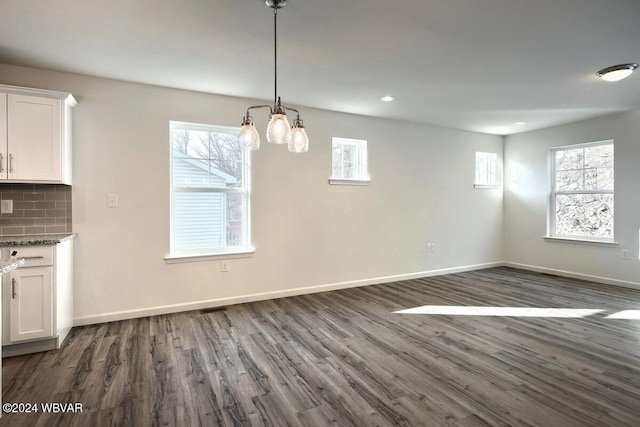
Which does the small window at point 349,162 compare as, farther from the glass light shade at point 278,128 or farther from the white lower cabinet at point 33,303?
the white lower cabinet at point 33,303

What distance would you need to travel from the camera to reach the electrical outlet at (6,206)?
2.90 m

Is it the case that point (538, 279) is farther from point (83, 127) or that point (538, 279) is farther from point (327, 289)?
point (83, 127)

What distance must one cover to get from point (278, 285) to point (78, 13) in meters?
3.20

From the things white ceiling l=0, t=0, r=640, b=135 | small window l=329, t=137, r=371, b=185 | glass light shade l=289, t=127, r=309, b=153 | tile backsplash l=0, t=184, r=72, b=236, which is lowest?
tile backsplash l=0, t=184, r=72, b=236

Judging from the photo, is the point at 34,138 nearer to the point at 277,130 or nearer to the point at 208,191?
the point at 208,191

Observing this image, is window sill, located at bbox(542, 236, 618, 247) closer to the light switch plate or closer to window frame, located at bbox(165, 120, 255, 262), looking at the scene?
window frame, located at bbox(165, 120, 255, 262)

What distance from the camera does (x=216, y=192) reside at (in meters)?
3.85

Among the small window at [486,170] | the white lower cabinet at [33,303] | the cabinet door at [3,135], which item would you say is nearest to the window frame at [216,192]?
the white lower cabinet at [33,303]

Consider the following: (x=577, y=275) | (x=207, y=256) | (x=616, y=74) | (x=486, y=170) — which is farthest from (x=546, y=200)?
(x=207, y=256)

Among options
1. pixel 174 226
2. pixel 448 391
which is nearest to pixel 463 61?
pixel 448 391

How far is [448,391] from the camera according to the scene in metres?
2.07

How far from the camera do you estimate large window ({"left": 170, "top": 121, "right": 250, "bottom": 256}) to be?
3.68m

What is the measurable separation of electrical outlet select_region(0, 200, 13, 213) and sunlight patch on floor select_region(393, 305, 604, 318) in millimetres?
3859

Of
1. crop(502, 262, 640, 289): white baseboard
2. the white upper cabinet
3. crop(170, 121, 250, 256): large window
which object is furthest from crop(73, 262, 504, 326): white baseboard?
the white upper cabinet
